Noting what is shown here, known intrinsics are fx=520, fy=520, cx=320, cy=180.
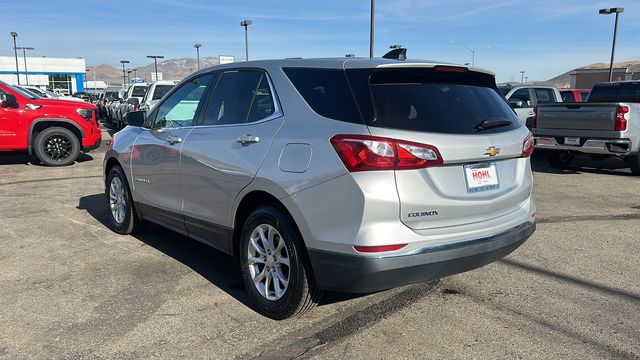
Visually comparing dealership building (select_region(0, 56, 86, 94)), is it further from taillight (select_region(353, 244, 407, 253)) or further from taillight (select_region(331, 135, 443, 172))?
taillight (select_region(353, 244, 407, 253))

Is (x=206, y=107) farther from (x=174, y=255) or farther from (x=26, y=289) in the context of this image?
(x=26, y=289)

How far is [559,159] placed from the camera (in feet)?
37.2

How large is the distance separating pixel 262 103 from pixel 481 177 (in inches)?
63.3

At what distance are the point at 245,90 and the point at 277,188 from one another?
40.6 inches

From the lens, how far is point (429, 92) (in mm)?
3322

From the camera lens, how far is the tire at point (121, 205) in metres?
5.56

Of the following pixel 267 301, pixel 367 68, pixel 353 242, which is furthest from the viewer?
pixel 267 301

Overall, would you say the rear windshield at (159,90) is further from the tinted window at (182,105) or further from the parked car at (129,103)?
the tinted window at (182,105)

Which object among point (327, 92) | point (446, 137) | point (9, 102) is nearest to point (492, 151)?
point (446, 137)

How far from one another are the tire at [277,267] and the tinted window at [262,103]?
677 millimetres

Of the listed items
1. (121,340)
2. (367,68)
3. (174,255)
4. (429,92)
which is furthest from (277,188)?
(174,255)

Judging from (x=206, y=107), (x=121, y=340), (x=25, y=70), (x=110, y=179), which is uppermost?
(x=25, y=70)

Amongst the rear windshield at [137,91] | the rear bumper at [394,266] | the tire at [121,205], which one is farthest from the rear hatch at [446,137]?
the rear windshield at [137,91]

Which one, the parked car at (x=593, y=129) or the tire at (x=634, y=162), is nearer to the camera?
the parked car at (x=593, y=129)
